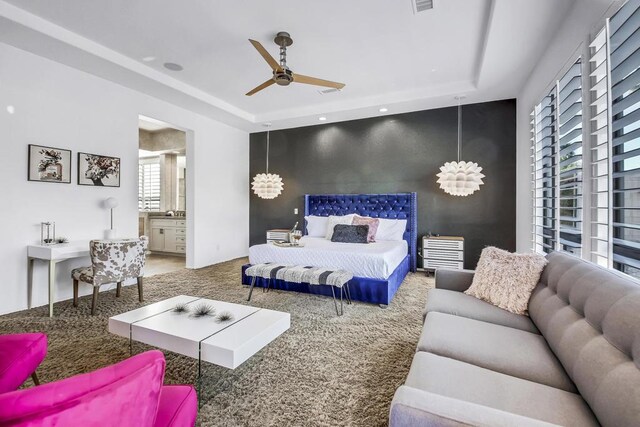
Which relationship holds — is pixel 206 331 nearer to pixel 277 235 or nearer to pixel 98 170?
pixel 98 170

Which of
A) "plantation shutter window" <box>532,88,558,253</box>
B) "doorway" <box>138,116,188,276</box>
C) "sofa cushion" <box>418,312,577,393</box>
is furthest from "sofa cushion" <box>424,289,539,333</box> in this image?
"doorway" <box>138,116,188,276</box>

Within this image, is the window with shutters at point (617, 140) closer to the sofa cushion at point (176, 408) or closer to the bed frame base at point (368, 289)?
the bed frame base at point (368, 289)

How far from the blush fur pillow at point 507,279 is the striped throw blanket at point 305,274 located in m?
1.30

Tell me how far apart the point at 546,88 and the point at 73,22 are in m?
5.19

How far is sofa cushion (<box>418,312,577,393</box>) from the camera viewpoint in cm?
141

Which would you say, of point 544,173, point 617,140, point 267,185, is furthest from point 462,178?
point 267,185

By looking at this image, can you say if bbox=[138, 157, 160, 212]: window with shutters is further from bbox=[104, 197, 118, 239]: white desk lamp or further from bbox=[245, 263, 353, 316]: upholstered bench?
bbox=[245, 263, 353, 316]: upholstered bench

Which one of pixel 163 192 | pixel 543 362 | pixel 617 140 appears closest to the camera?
pixel 543 362

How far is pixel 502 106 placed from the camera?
491 centimetres

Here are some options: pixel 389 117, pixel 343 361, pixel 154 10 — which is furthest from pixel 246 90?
pixel 343 361

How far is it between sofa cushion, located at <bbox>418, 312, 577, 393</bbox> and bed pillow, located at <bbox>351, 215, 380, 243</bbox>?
2958 mm

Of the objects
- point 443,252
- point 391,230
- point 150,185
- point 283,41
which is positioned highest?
point 283,41

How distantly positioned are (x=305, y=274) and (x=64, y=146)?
139 inches

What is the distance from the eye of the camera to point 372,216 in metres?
5.69
